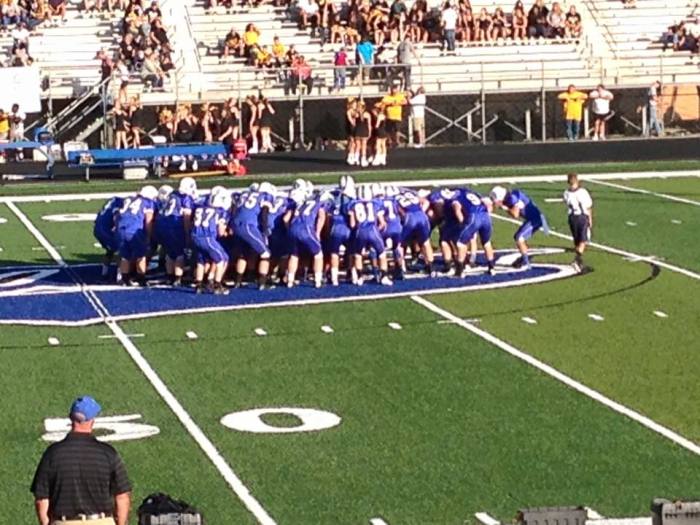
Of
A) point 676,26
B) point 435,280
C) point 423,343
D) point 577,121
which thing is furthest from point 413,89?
point 423,343

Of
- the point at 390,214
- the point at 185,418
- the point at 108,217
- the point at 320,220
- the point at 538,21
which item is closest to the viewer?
the point at 185,418

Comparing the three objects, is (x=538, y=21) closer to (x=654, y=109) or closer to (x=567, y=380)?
(x=654, y=109)

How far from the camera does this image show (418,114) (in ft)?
134

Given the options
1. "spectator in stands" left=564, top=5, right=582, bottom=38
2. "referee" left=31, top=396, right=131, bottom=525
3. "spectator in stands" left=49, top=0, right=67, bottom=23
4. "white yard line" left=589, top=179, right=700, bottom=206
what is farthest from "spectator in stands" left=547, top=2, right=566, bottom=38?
"referee" left=31, top=396, right=131, bottom=525

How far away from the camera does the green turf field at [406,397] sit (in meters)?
12.3

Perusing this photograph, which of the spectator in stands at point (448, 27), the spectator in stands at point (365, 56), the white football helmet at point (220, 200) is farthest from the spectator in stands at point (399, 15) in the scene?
the white football helmet at point (220, 200)

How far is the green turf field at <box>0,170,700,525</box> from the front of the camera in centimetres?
1227

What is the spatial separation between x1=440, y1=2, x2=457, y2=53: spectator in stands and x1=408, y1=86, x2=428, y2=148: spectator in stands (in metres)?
1.69

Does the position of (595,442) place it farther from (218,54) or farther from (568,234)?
(218,54)

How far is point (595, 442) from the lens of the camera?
44.4 feet

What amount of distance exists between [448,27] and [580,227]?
2148 centimetres

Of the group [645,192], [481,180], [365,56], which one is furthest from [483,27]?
[645,192]

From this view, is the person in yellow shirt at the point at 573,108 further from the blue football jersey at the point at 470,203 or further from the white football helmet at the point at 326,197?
the white football helmet at the point at 326,197

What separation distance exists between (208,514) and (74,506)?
98.7 inches
